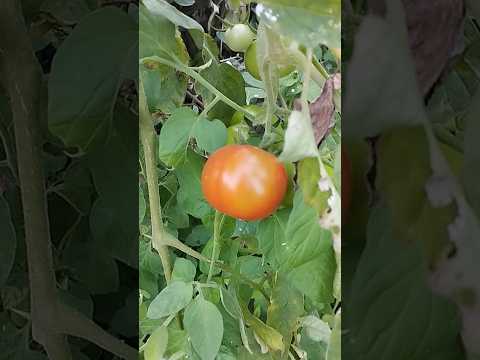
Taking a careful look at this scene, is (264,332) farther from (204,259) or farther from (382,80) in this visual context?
(382,80)

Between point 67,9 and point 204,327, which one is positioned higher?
point 67,9

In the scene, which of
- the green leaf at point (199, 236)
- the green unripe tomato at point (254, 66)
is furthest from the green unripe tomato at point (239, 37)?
the green leaf at point (199, 236)

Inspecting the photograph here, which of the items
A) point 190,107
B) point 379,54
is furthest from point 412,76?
point 190,107

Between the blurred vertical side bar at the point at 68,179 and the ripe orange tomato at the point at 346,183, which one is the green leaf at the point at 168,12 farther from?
the ripe orange tomato at the point at 346,183

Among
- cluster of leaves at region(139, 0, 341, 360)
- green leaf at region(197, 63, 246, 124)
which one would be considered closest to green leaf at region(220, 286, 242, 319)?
cluster of leaves at region(139, 0, 341, 360)

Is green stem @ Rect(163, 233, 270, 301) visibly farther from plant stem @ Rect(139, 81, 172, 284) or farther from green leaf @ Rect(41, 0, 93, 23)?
green leaf @ Rect(41, 0, 93, 23)

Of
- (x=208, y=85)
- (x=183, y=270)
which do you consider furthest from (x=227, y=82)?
(x=183, y=270)
